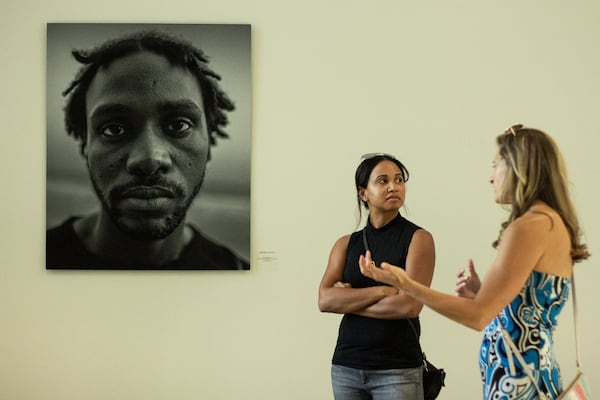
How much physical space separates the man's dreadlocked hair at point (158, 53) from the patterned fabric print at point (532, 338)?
90.3 inches

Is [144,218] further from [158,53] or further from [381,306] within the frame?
[381,306]

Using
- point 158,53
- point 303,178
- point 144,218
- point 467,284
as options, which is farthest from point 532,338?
point 158,53

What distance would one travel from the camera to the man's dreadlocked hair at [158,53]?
4.29 metres

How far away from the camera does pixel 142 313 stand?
4289mm

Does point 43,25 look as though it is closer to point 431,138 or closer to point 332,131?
point 332,131

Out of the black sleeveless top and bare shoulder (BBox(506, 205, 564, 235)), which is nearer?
bare shoulder (BBox(506, 205, 564, 235))

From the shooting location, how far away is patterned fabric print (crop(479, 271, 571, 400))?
2281 mm

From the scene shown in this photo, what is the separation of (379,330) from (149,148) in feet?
5.97

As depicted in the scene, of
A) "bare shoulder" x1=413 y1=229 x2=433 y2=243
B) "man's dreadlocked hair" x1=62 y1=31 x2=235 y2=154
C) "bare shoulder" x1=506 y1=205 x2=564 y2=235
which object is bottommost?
"bare shoulder" x1=413 y1=229 x2=433 y2=243

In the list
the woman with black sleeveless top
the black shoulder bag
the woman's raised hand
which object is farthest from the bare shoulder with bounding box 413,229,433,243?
the woman's raised hand

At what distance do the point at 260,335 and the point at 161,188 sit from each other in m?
0.90

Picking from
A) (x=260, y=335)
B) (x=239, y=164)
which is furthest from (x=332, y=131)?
(x=260, y=335)

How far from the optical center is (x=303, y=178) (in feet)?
14.1

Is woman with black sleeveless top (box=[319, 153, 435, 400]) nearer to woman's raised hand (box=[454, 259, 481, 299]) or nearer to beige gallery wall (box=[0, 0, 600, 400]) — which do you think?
woman's raised hand (box=[454, 259, 481, 299])
